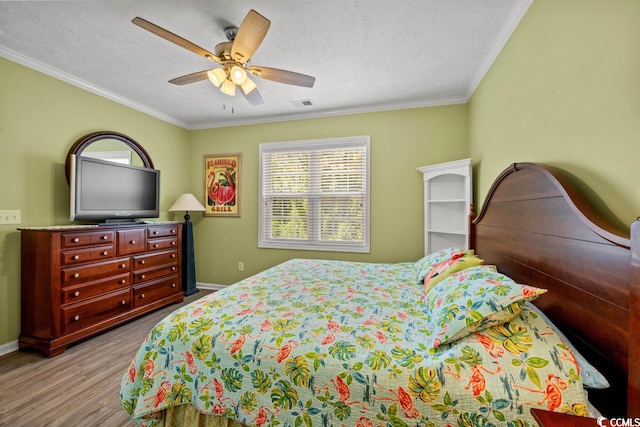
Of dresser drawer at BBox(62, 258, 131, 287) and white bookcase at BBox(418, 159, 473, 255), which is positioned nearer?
dresser drawer at BBox(62, 258, 131, 287)

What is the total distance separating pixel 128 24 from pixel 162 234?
2.24m

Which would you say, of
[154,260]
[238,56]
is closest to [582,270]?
[238,56]

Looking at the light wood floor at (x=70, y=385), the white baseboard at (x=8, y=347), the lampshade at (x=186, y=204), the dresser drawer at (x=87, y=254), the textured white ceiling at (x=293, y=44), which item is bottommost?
the light wood floor at (x=70, y=385)

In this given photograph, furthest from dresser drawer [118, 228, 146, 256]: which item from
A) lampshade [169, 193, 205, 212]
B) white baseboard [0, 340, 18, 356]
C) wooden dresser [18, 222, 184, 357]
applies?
white baseboard [0, 340, 18, 356]

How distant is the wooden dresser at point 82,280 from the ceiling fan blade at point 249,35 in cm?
213

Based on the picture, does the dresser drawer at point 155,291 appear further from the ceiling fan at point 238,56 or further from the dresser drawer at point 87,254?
the ceiling fan at point 238,56

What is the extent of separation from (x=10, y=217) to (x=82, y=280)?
0.78 meters

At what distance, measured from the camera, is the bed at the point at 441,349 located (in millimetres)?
921

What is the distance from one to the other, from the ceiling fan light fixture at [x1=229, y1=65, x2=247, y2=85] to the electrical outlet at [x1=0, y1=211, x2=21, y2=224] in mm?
2262

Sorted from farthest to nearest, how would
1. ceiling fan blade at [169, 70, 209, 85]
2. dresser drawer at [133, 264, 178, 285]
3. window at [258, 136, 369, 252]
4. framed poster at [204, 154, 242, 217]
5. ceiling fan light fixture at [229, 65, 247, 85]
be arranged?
framed poster at [204, 154, 242, 217] < window at [258, 136, 369, 252] < dresser drawer at [133, 264, 178, 285] < ceiling fan blade at [169, 70, 209, 85] < ceiling fan light fixture at [229, 65, 247, 85]

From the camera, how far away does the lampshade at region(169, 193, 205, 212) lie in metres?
3.79

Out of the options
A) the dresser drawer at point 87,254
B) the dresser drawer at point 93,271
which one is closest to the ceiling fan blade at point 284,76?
the dresser drawer at point 87,254

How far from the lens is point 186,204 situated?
383cm

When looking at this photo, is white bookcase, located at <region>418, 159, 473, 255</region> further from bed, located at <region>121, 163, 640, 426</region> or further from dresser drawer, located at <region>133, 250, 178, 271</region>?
dresser drawer, located at <region>133, 250, 178, 271</region>
